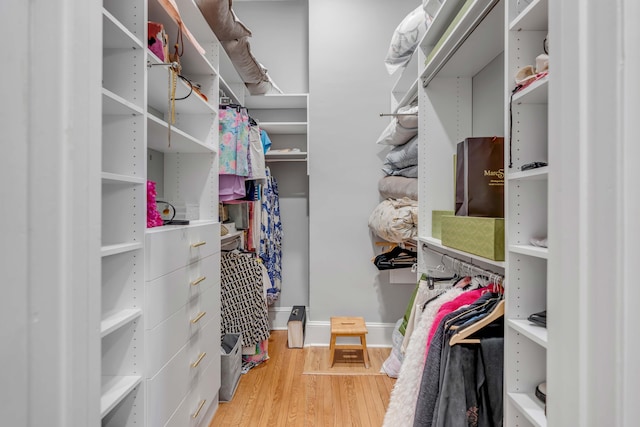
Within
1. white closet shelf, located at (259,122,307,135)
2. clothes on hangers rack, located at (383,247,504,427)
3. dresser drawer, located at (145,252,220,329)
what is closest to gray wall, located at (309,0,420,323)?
white closet shelf, located at (259,122,307,135)

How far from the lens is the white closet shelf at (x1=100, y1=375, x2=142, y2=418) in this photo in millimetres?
1090

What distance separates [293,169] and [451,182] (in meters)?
1.79

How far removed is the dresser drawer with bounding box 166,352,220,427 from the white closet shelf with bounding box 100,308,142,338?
54cm

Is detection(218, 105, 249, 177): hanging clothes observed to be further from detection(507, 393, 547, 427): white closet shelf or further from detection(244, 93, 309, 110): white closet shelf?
detection(507, 393, 547, 427): white closet shelf

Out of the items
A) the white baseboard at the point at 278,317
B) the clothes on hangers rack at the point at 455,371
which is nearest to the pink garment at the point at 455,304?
the clothes on hangers rack at the point at 455,371

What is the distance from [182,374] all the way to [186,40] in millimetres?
1587

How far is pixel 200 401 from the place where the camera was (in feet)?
5.74

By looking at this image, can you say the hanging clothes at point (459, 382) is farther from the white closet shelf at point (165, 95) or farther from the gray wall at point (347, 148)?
the gray wall at point (347, 148)

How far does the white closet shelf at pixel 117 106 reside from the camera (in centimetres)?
108

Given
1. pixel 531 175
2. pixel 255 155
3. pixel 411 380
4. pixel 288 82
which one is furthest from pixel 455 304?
pixel 288 82

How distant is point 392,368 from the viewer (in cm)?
252

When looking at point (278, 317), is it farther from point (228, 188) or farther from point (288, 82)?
point (288, 82)
